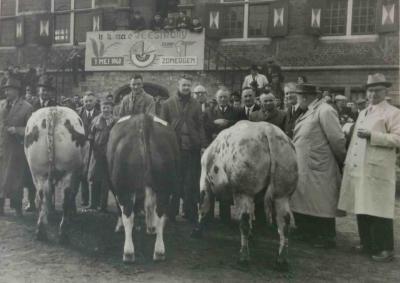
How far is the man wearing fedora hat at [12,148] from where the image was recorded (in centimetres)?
710

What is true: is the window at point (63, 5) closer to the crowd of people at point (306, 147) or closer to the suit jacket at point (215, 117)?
the crowd of people at point (306, 147)

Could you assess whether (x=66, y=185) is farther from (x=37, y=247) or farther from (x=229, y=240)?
(x=229, y=240)

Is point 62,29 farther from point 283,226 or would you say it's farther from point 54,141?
point 283,226

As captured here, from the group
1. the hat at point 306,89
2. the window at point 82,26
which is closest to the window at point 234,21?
the window at point 82,26

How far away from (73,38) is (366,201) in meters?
15.7

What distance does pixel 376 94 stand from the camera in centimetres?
555

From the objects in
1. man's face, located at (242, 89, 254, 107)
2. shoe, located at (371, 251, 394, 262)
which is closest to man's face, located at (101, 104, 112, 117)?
man's face, located at (242, 89, 254, 107)

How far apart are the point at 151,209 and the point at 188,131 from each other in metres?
1.85

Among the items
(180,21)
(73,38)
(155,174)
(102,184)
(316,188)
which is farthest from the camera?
(73,38)

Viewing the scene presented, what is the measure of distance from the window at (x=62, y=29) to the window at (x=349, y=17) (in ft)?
32.8

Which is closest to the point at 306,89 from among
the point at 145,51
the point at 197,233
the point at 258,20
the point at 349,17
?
the point at 197,233

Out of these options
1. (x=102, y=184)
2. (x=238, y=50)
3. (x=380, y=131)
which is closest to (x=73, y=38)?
(x=238, y=50)

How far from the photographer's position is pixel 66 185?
5.72 metres

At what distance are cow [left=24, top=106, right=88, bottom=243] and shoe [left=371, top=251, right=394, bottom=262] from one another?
3633mm
